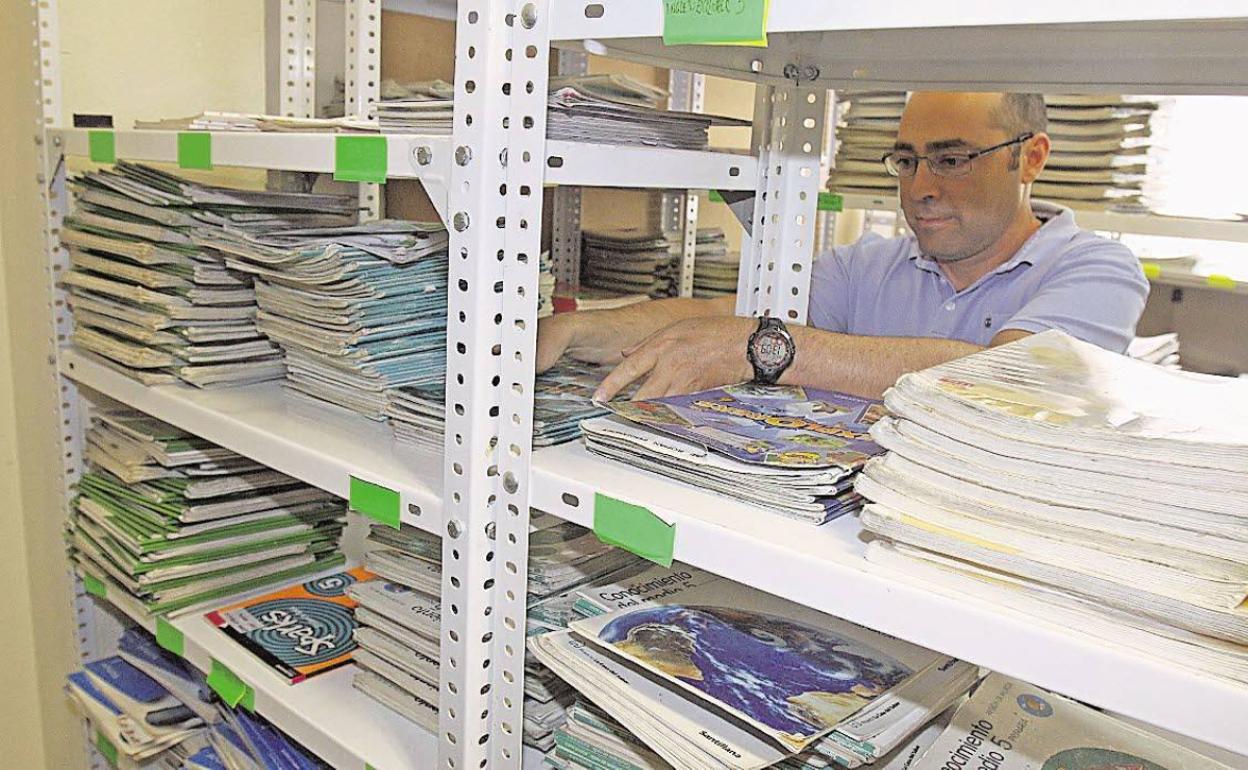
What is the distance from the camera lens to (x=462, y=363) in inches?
34.3

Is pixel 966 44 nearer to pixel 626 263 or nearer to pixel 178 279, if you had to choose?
pixel 178 279

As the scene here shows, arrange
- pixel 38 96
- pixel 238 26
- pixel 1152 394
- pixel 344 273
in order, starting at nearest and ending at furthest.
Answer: pixel 1152 394, pixel 344 273, pixel 38 96, pixel 238 26

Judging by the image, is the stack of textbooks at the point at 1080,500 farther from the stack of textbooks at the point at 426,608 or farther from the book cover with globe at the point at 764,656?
the stack of textbooks at the point at 426,608

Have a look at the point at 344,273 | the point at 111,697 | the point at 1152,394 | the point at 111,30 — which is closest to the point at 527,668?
the point at 344,273

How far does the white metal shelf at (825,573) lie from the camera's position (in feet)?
1.74

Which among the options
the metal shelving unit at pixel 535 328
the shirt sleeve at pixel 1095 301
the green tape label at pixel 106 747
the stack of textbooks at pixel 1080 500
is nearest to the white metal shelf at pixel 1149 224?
the shirt sleeve at pixel 1095 301

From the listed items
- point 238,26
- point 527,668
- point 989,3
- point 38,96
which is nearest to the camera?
point 989,3

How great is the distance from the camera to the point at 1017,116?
6.22 feet

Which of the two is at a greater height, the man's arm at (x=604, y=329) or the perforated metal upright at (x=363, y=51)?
the perforated metal upright at (x=363, y=51)

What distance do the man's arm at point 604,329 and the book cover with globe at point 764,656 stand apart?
1.20ft

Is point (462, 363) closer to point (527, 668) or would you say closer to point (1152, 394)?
point (527, 668)

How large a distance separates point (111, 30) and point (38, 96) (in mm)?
256

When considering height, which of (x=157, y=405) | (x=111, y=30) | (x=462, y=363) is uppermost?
(x=111, y=30)

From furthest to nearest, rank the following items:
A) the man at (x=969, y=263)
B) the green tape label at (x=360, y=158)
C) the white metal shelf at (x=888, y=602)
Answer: the man at (x=969, y=263)
the green tape label at (x=360, y=158)
the white metal shelf at (x=888, y=602)
